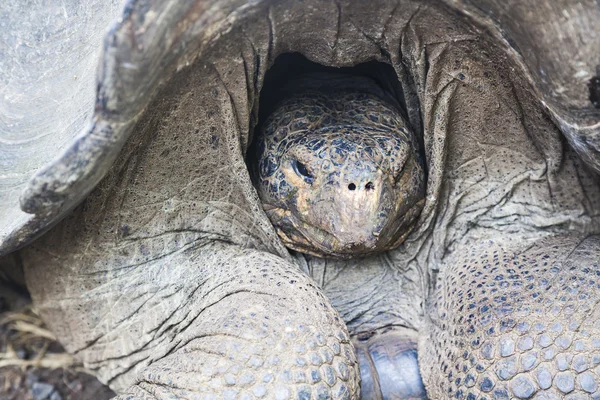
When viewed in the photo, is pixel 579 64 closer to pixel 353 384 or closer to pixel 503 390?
pixel 503 390

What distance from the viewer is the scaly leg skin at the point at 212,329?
1.76 meters

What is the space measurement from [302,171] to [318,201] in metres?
0.12

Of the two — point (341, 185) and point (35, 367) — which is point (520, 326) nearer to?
point (341, 185)

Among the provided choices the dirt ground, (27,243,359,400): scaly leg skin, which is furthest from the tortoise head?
the dirt ground

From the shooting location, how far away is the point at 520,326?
1.83 meters

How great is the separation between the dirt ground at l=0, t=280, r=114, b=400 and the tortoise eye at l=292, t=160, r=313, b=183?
1034 mm

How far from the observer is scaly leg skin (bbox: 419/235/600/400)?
1.77 meters

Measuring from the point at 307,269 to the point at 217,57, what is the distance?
767 mm

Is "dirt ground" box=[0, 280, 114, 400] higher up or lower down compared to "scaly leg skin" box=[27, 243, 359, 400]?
lower down

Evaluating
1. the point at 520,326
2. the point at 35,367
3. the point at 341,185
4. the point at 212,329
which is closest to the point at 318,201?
the point at 341,185

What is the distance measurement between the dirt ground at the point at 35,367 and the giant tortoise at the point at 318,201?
0.22m

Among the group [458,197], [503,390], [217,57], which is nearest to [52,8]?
[217,57]

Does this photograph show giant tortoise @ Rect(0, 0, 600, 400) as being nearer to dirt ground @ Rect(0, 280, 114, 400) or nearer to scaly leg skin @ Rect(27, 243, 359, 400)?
scaly leg skin @ Rect(27, 243, 359, 400)

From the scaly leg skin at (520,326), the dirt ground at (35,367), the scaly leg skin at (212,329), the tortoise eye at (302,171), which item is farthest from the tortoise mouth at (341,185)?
the dirt ground at (35,367)
